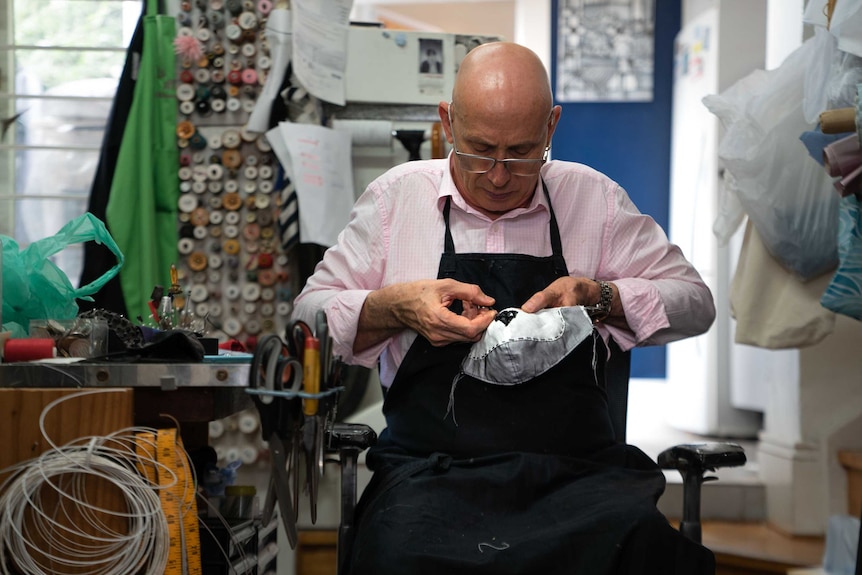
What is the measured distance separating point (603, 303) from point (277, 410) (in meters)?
0.78

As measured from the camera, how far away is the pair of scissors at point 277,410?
1305 millimetres

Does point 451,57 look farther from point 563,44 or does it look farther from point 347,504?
point 563,44

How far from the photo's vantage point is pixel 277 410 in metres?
1.31

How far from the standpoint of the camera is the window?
12.3ft

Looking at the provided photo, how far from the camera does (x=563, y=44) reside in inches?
245

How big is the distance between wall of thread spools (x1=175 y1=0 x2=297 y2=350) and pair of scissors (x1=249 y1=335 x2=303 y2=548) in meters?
2.25

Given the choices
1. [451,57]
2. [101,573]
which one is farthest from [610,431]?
[451,57]

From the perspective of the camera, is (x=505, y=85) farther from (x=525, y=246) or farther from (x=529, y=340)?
(x=529, y=340)

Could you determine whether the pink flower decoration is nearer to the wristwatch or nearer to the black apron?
the black apron

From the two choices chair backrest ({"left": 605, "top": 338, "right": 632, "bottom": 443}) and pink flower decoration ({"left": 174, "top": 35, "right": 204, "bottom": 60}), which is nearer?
chair backrest ({"left": 605, "top": 338, "right": 632, "bottom": 443})

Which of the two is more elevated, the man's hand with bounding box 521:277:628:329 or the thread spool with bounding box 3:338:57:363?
the man's hand with bounding box 521:277:628:329

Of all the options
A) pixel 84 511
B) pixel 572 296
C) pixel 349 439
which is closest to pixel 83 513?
pixel 84 511

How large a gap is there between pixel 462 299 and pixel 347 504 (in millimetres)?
455

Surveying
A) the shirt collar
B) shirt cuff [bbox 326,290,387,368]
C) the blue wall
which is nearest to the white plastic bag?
the shirt collar
